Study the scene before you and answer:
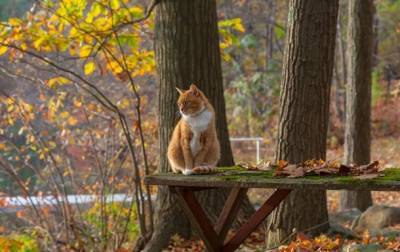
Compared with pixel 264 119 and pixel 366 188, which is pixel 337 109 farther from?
pixel 366 188

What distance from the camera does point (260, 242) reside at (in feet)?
22.5

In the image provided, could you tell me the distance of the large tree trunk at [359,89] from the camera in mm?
9266

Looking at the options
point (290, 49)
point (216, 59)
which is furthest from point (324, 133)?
point (216, 59)

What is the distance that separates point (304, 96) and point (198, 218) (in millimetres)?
1751

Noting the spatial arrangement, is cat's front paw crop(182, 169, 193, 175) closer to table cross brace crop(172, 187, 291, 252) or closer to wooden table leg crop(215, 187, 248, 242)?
table cross brace crop(172, 187, 291, 252)

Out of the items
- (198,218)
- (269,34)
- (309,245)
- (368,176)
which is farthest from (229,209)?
(269,34)

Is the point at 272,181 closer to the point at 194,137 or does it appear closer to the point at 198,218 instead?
the point at 194,137

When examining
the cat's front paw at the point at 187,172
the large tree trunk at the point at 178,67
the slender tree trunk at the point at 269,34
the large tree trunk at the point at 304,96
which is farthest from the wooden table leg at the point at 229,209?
the slender tree trunk at the point at 269,34

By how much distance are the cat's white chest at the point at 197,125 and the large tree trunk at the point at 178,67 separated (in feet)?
6.72

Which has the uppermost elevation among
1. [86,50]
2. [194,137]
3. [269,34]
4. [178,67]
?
[269,34]

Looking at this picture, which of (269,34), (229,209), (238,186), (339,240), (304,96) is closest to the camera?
(238,186)

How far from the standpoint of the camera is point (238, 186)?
4.01 meters

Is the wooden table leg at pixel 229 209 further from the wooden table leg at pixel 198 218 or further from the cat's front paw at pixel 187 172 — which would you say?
the cat's front paw at pixel 187 172

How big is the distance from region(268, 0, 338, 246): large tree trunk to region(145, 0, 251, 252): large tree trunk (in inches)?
43.6
